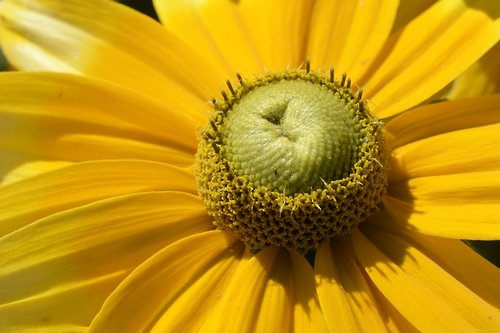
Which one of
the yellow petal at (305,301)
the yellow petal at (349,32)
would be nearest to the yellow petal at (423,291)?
the yellow petal at (305,301)

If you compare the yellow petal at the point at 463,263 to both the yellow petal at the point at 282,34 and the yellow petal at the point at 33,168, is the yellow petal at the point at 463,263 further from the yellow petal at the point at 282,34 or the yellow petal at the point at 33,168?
the yellow petal at the point at 33,168

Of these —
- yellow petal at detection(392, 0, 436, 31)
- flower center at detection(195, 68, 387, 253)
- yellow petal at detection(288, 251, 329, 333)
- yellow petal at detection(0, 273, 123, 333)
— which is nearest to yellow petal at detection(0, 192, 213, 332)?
yellow petal at detection(0, 273, 123, 333)

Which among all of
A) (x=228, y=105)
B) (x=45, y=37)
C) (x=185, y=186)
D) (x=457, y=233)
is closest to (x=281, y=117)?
(x=228, y=105)

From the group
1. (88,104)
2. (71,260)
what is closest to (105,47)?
(88,104)

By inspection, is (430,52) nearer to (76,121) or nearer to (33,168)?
(76,121)

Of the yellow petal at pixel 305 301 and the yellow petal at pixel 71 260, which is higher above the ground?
the yellow petal at pixel 71 260

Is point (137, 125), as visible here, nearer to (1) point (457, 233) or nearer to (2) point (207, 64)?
(2) point (207, 64)
